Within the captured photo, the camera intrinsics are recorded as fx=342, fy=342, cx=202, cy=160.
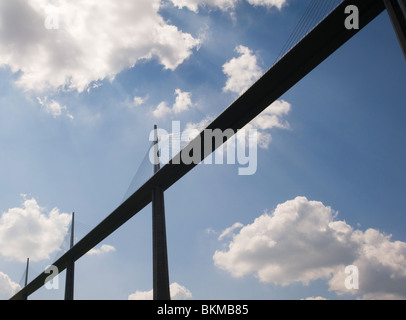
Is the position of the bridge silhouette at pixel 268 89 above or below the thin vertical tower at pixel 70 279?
above

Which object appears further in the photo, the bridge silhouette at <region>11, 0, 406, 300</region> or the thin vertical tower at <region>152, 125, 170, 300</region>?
the thin vertical tower at <region>152, 125, 170, 300</region>

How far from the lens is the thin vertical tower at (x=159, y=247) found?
1625 cm

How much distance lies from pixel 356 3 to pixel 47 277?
34038mm

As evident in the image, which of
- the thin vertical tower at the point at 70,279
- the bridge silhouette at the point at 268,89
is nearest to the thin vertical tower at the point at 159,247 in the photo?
the bridge silhouette at the point at 268,89

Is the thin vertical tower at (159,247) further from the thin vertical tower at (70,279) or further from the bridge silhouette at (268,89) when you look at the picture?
the thin vertical tower at (70,279)

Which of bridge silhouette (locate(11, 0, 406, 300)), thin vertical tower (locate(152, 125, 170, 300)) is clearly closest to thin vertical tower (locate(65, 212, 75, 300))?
bridge silhouette (locate(11, 0, 406, 300))

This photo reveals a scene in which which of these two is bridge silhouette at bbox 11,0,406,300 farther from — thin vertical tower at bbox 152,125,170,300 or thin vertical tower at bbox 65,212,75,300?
thin vertical tower at bbox 65,212,75,300

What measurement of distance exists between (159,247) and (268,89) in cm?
958

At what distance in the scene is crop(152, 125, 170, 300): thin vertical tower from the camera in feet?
53.3

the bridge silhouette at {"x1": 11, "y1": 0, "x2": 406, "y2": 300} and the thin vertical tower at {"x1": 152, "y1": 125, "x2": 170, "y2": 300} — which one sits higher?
the bridge silhouette at {"x1": 11, "y1": 0, "x2": 406, "y2": 300}

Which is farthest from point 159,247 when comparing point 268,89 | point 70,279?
point 70,279
